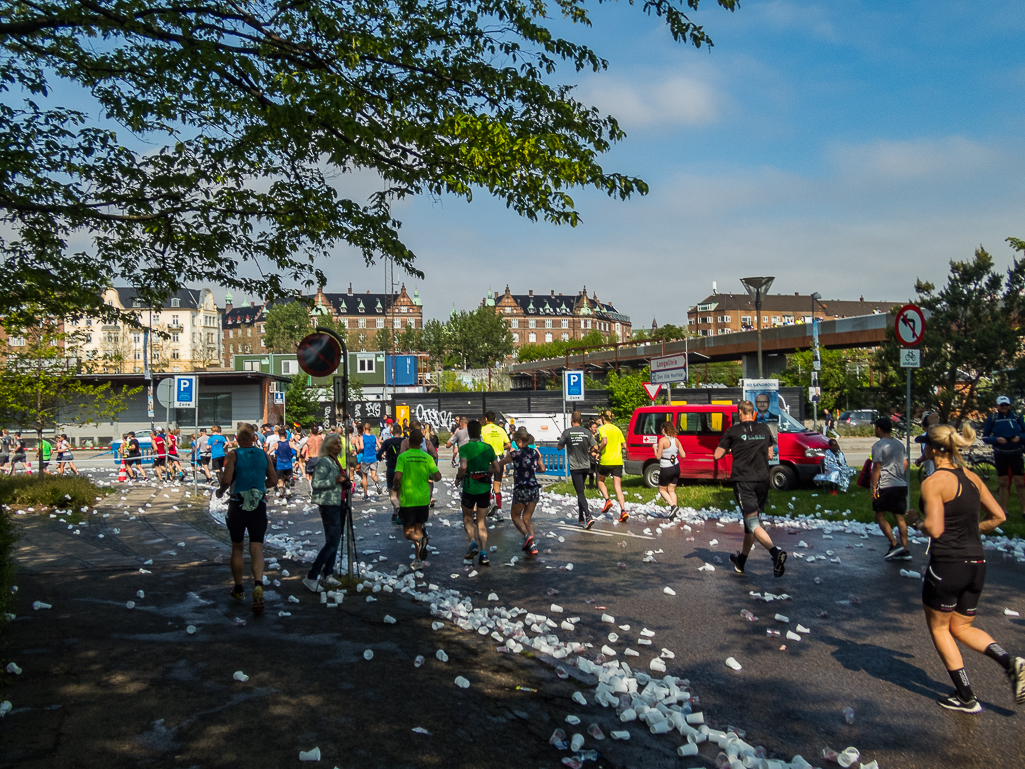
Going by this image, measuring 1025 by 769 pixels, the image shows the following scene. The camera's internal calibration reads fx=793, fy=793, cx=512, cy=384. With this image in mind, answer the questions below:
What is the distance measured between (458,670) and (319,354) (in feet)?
14.4

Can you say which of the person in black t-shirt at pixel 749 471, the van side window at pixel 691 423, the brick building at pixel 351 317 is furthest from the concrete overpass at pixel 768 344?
the brick building at pixel 351 317

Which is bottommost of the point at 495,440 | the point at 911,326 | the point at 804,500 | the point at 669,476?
the point at 804,500

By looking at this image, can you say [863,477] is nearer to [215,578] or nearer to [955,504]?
[955,504]

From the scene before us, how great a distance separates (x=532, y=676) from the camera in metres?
5.81

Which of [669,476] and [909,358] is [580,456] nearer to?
[669,476]

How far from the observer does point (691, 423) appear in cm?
1911

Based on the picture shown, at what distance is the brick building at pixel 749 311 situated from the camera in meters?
169

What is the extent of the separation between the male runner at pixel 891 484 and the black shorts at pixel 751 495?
5.97ft

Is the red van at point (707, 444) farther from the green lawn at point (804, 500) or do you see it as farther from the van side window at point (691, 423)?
the green lawn at point (804, 500)

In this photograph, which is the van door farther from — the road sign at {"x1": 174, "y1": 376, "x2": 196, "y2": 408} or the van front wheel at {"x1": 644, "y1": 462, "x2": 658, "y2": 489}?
the road sign at {"x1": 174, "y1": 376, "x2": 196, "y2": 408}

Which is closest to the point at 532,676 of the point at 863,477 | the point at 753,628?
the point at 753,628

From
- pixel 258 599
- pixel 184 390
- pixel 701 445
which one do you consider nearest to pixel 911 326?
pixel 701 445

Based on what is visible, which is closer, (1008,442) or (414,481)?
(414,481)

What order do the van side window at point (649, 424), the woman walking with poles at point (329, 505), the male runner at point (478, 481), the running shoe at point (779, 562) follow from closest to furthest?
the running shoe at point (779, 562), the woman walking with poles at point (329, 505), the male runner at point (478, 481), the van side window at point (649, 424)
